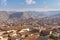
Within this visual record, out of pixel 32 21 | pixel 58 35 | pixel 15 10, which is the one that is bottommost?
pixel 58 35

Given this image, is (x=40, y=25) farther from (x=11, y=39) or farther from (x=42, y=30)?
(x=11, y=39)

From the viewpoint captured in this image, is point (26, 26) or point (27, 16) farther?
point (27, 16)

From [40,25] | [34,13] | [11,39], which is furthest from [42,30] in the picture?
[11,39]

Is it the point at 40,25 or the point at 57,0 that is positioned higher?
the point at 57,0

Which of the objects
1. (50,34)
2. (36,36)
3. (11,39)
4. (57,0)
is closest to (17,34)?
(11,39)

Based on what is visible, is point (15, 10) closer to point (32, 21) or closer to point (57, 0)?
point (32, 21)

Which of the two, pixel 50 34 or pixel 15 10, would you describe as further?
pixel 15 10

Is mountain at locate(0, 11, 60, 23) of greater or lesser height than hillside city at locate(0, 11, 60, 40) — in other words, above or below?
above

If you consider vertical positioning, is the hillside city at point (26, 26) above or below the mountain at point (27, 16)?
below

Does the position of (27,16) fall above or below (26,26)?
above
